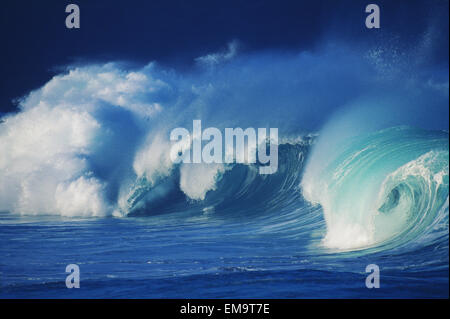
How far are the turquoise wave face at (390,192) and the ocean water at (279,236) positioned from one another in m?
0.01

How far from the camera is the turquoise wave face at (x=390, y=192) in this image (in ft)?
17.9

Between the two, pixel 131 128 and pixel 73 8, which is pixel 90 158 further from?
pixel 73 8

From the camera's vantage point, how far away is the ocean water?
15.8 ft

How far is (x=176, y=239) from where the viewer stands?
6234mm

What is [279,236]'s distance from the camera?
6.21 m

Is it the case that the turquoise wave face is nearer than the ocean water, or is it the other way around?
the ocean water

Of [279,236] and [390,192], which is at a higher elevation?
[390,192]

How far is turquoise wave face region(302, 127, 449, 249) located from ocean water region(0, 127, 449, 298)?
0.04ft

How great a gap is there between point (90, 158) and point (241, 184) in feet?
7.67

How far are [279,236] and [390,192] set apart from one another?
4.49 feet

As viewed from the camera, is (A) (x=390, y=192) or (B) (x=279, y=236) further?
(B) (x=279, y=236)

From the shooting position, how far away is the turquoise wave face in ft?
17.9

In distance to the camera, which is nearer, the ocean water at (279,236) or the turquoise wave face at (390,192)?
the ocean water at (279,236)
